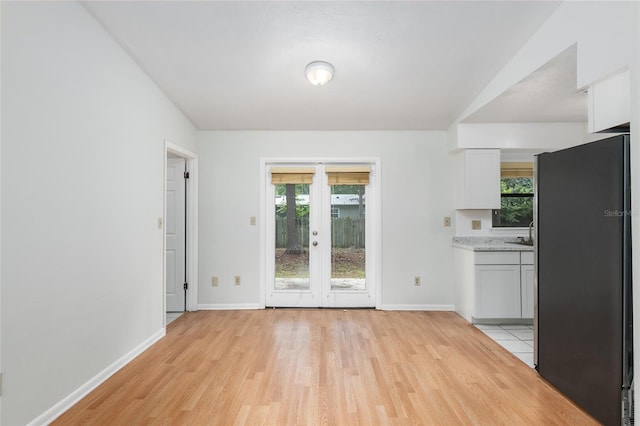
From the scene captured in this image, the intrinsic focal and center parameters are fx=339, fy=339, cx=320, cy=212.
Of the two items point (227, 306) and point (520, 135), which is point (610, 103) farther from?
point (227, 306)

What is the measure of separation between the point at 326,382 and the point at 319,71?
97.4 inches

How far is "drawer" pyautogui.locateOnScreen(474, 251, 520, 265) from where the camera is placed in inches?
147

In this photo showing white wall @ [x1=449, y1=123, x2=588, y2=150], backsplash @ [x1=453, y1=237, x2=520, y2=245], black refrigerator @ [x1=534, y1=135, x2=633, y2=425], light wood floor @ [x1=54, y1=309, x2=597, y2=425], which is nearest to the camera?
black refrigerator @ [x1=534, y1=135, x2=633, y2=425]

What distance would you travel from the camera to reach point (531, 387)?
2.38 m

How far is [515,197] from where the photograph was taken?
4.39 m

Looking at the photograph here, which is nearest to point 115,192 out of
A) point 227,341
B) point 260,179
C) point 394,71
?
point 227,341

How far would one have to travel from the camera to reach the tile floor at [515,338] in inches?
116

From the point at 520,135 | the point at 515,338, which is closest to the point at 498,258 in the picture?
the point at 515,338

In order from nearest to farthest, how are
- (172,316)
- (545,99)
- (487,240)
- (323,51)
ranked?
(323,51) < (545,99) < (172,316) < (487,240)

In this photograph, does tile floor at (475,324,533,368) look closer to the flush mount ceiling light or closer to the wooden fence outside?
the wooden fence outside

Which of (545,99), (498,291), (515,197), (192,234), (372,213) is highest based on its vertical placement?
(545,99)

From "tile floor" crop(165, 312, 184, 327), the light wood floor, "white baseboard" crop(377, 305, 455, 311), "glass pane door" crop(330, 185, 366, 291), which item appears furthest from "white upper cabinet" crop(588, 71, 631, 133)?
"tile floor" crop(165, 312, 184, 327)

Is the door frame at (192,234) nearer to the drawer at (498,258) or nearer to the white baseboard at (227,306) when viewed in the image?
the white baseboard at (227,306)

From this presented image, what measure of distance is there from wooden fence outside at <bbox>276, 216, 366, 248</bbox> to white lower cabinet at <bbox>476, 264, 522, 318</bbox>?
4.99 ft
